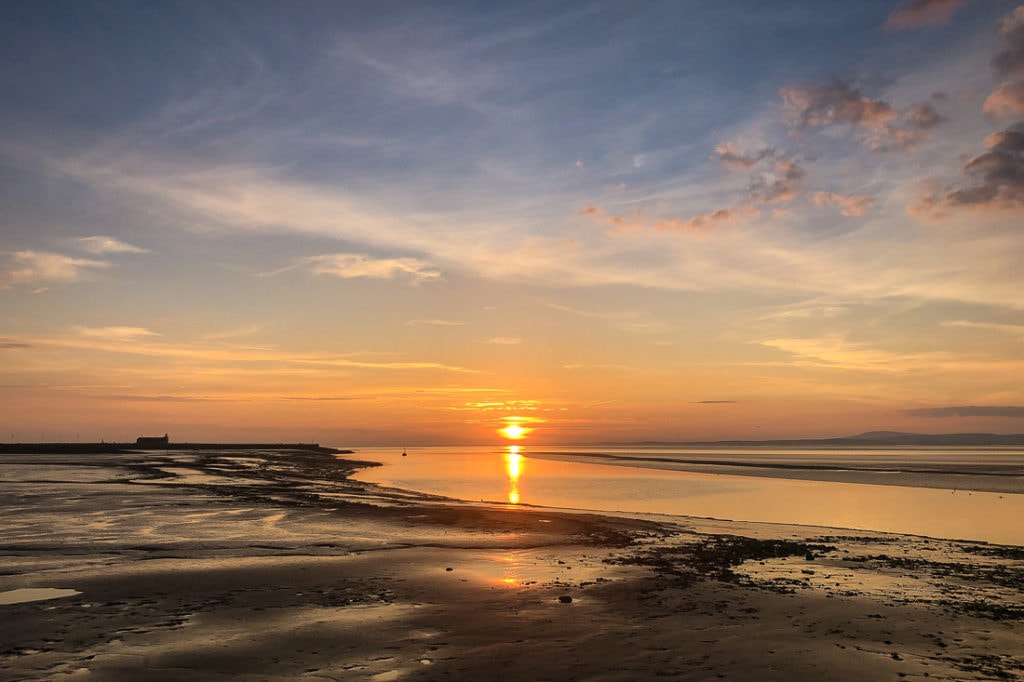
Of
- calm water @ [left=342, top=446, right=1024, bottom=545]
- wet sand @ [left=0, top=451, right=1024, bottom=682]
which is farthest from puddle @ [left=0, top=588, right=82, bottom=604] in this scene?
calm water @ [left=342, top=446, right=1024, bottom=545]

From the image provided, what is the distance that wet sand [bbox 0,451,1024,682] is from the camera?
12.9 meters

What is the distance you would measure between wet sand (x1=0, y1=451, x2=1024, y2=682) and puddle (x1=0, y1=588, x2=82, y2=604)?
51 cm

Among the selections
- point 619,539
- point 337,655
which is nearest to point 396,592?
point 337,655

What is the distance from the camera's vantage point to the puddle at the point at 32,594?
17.5 m

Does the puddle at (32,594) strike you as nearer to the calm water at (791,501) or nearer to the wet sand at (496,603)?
the wet sand at (496,603)

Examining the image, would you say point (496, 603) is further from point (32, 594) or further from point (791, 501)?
point (791, 501)

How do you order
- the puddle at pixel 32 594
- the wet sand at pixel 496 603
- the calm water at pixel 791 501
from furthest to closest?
the calm water at pixel 791 501, the puddle at pixel 32 594, the wet sand at pixel 496 603

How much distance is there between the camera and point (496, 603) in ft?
58.5

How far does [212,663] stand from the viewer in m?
12.7

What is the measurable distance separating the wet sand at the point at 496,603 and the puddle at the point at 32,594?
0.51 meters

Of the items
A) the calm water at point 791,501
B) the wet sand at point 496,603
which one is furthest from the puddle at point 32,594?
the calm water at point 791,501

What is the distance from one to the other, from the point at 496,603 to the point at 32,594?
1142 cm

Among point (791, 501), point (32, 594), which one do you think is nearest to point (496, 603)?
point (32, 594)

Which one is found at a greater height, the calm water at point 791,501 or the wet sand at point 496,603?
the wet sand at point 496,603
